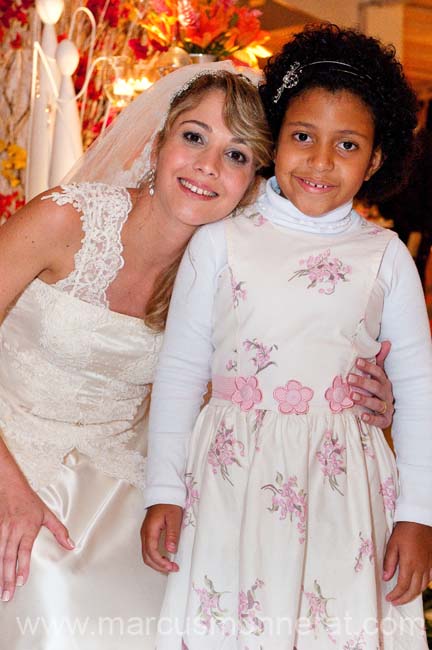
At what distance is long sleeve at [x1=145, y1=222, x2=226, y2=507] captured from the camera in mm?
1812

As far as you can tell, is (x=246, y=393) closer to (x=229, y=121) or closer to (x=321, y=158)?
(x=321, y=158)

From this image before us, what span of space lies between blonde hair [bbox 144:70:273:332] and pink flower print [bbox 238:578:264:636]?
644 mm

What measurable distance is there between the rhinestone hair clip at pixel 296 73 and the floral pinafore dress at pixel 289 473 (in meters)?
0.30

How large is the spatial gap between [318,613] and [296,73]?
40.3 inches

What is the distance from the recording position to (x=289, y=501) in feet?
5.52

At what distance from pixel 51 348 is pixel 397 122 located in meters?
0.86

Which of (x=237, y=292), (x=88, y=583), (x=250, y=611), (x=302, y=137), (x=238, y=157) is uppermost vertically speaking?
(x=302, y=137)

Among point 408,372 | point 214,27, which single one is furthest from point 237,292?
point 214,27

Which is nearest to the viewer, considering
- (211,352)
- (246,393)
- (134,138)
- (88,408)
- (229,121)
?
(246,393)

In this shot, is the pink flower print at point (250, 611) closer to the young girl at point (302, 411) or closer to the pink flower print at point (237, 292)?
the young girl at point (302, 411)

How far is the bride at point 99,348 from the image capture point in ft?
6.03

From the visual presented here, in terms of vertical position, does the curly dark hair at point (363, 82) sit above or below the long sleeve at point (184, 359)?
above

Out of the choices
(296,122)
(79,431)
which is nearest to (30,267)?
(79,431)

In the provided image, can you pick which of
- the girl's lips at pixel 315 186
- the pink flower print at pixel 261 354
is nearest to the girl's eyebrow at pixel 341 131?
the girl's lips at pixel 315 186
